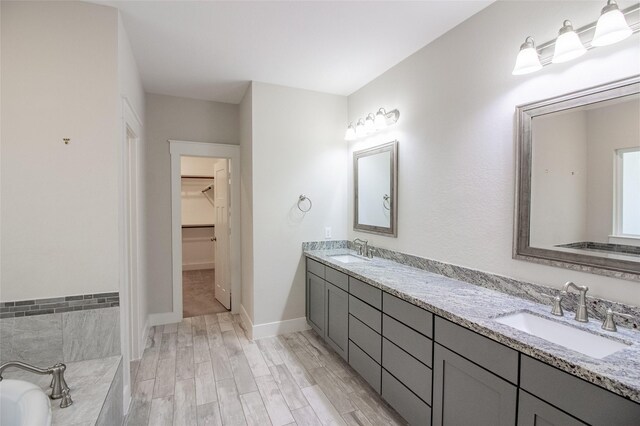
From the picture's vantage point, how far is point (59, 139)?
1.83m

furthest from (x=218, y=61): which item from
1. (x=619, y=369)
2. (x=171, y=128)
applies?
(x=619, y=369)

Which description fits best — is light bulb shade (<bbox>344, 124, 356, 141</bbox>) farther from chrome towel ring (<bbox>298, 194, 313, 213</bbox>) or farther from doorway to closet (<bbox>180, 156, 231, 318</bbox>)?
doorway to closet (<bbox>180, 156, 231, 318</bbox>)

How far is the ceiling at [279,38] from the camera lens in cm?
199

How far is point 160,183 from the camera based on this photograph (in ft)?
11.7

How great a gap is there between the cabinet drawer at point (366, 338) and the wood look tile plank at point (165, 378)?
4.73ft

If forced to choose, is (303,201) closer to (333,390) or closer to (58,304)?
(333,390)

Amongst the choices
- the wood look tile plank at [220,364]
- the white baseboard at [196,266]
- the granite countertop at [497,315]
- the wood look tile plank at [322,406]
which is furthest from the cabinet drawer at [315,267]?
the white baseboard at [196,266]

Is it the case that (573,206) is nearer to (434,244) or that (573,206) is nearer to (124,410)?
(434,244)

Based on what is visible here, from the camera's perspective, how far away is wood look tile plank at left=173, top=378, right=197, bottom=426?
2.01 metres

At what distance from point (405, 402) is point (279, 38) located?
2.65 meters

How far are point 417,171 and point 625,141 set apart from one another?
1.31 meters

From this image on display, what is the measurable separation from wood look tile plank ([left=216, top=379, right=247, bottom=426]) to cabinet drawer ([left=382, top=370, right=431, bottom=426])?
947 millimetres

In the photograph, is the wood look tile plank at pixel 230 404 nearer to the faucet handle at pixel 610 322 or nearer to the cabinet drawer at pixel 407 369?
the cabinet drawer at pixel 407 369

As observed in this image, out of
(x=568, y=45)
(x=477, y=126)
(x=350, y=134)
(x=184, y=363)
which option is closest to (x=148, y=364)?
(x=184, y=363)
